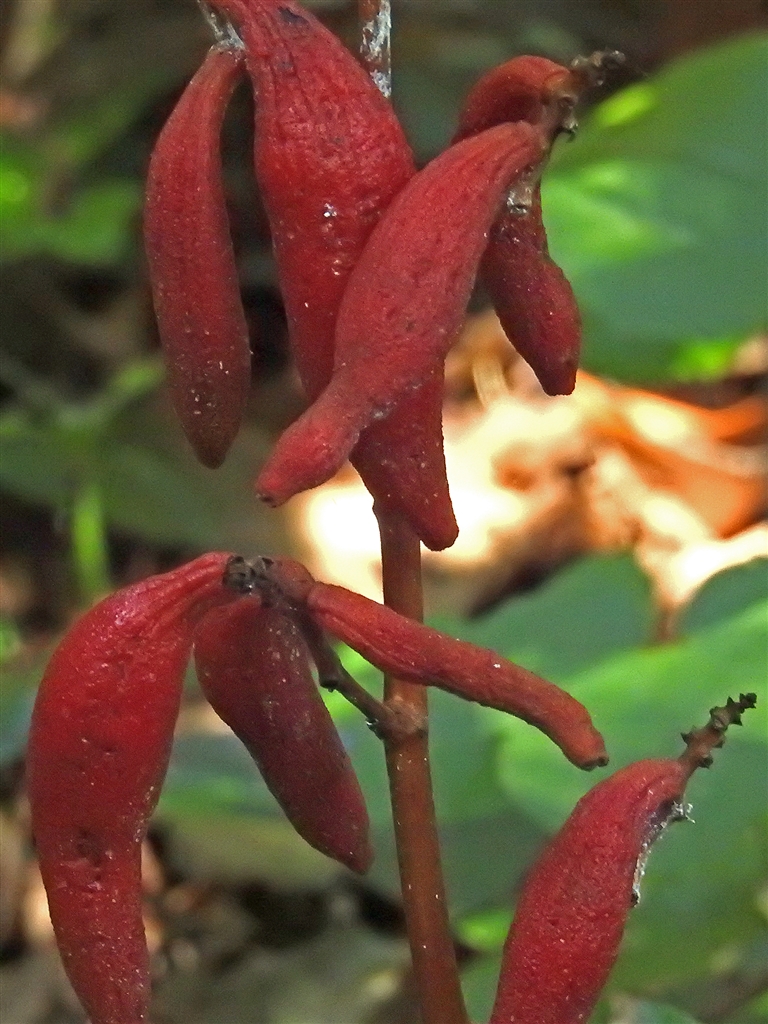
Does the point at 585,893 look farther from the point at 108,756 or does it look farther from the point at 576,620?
the point at 576,620

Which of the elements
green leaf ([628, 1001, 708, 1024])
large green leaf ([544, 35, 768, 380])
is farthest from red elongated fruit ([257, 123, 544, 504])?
large green leaf ([544, 35, 768, 380])

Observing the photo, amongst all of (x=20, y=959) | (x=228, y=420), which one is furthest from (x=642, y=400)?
(x=228, y=420)

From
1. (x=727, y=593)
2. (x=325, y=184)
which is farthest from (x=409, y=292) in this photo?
(x=727, y=593)

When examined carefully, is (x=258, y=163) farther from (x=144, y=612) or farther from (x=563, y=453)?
Answer: (x=563, y=453)

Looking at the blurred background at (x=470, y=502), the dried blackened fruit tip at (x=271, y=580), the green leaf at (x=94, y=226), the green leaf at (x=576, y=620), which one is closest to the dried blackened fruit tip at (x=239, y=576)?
the dried blackened fruit tip at (x=271, y=580)

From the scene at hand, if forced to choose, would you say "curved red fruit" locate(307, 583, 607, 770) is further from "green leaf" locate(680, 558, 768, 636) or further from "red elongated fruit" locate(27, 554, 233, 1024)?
"green leaf" locate(680, 558, 768, 636)

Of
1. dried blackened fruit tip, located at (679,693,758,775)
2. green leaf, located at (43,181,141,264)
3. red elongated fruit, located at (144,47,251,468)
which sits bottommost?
green leaf, located at (43,181,141,264)
